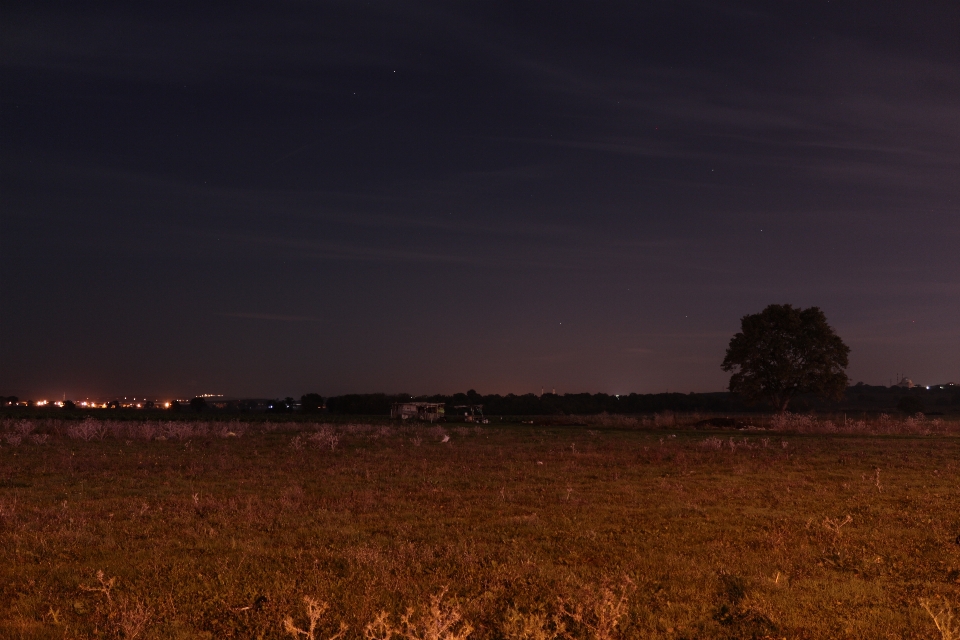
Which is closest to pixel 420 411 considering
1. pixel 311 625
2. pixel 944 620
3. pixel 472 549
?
pixel 472 549

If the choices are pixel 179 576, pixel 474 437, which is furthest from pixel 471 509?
pixel 474 437

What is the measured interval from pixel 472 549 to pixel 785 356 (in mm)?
57681

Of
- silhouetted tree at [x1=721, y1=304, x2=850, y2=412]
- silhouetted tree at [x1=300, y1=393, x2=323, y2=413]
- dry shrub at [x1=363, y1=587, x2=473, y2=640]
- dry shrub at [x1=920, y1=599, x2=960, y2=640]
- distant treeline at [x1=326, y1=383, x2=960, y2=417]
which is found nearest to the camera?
dry shrub at [x1=363, y1=587, x2=473, y2=640]

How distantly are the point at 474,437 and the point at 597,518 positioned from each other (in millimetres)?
22182

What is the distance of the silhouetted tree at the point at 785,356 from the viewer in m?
61.1

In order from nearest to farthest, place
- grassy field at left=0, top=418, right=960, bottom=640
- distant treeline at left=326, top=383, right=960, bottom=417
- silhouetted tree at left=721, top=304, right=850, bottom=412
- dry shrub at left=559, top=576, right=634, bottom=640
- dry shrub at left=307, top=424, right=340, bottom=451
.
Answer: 1. dry shrub at left=559, top=576, right=634, bottom=640
2. grassy field at left=0, top=418, right=960, bottom=640
3. dry shrub at left=307, top=424, right=340, bottom=451
4. silhouetted tree at left=721, top=304, right=850, bottom=412
5. distant treeline at left=326, top=383, right=960, bottom=417

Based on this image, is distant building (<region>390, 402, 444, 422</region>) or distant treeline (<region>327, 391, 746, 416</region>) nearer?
distant building (<region>390, 402, 444, 422</region>)

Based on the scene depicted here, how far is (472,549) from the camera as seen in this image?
36.9 feet

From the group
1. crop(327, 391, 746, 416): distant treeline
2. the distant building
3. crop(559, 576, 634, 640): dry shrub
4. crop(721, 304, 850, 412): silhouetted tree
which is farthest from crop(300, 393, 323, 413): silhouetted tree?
crop(559, 576, 634, 640): dry shrub

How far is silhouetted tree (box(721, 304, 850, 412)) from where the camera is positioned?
200 feet

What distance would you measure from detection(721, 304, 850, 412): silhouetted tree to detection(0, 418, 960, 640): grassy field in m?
40.4

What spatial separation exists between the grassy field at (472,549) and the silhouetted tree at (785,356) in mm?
40378

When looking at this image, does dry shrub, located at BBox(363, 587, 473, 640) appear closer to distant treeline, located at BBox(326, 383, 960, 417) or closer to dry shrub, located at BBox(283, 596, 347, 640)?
dry shrub, located at BBox(283, 596, 347, 640)

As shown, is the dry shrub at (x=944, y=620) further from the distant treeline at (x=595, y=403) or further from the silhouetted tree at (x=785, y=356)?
the distant treeline at (x=595, y=403)
